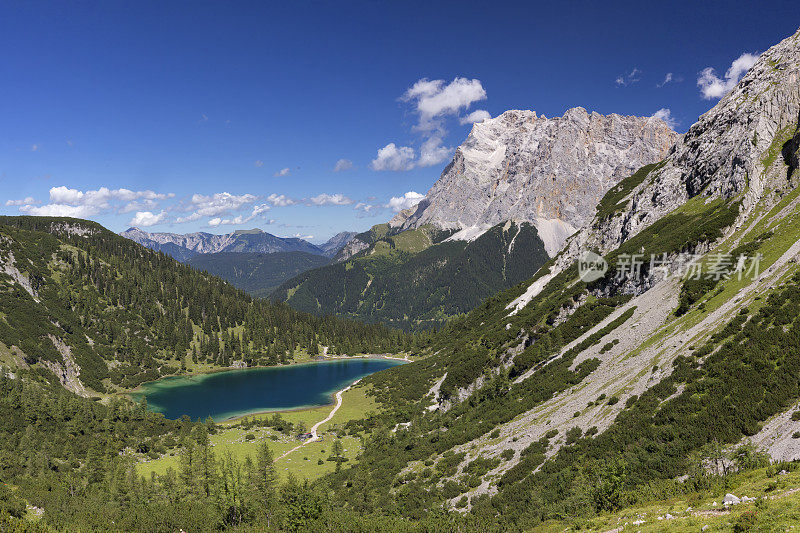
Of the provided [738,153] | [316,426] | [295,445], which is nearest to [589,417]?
[738,153]

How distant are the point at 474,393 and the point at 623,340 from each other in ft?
101

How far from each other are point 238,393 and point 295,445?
284 feet

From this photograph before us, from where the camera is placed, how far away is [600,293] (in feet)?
259

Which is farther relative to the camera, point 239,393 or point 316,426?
point 239,393

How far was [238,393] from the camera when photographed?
541 ft

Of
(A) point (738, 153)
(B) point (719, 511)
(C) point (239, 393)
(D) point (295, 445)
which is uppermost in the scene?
(A) point (738, 153)

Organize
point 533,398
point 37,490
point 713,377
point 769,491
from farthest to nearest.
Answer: point 533,398 → point 37,490 → point 713,377 → point 769,491

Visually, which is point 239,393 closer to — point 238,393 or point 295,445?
point 238,393

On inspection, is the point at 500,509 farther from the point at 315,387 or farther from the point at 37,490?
the point at 315,387

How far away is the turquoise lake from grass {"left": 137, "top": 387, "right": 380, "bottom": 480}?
17.6 m

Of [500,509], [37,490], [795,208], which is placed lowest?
[500,509]

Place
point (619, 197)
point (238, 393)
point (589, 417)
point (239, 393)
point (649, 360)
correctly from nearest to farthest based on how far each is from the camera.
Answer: point (589, 417) < point (649, 360) < point (619, 197) < point (239, 393) < point (238, 393)

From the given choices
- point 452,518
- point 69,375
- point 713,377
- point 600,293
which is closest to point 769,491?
point 713,377

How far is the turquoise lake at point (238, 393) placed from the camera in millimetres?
141000
